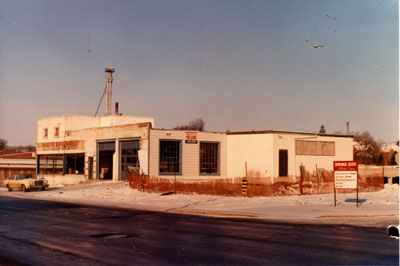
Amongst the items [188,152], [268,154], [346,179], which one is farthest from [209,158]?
[346,179]

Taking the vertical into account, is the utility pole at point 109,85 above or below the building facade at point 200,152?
above

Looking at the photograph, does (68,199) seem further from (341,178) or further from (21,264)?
(21,264)

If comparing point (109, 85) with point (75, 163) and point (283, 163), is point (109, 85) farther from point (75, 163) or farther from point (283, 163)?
point (283, 163)

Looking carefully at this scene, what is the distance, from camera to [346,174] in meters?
24.6

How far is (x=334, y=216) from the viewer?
67.7 ft

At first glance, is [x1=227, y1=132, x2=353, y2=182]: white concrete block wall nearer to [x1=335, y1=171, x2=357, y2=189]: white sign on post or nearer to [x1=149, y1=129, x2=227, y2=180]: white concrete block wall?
[x1=149, y1=129, x2=227, y2=180]: white concrete block wall

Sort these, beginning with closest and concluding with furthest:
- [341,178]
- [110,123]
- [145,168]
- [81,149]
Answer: [341,178]
[145,168]
[81,149]
[110,123]

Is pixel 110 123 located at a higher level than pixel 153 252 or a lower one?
higher

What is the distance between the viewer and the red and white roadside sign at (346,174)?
79.6 feet

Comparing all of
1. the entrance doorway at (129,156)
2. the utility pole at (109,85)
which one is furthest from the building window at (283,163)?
the utility pole at (109,85)

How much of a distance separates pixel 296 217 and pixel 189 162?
904 inches

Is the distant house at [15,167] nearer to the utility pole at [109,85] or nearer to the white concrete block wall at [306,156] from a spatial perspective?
the utility pole at [109,85]

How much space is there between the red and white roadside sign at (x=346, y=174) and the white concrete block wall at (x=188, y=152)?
1980 cm

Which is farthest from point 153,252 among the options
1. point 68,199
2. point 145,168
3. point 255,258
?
point 145,168
